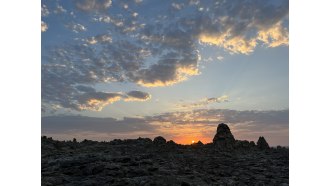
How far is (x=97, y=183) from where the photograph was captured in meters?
18.2

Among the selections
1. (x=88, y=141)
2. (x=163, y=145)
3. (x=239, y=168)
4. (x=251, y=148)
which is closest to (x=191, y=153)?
(x=163, y=145)

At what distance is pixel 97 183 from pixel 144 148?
26.6ft

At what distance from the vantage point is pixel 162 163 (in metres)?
21.7

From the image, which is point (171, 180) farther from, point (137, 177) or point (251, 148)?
point (251, 148)

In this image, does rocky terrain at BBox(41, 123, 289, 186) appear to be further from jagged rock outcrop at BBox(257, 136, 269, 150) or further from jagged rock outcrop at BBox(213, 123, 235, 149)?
jagged rock outcrop at BBox(257, 136, 269, 150)

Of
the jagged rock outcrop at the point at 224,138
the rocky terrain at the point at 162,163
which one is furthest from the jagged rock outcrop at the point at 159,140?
the jagged rock outcrop at the point at 224,138

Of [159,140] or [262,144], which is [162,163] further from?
[262,144]

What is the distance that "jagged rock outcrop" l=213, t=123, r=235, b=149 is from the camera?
98.3ft

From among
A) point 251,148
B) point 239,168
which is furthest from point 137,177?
point 251,148

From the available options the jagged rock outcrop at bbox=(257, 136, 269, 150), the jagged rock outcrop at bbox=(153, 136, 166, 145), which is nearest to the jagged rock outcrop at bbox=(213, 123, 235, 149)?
the jagged rock outcrop at bbox=(257, 136, 269, 150)

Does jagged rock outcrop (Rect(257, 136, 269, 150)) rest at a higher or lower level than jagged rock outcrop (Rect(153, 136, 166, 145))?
lower
